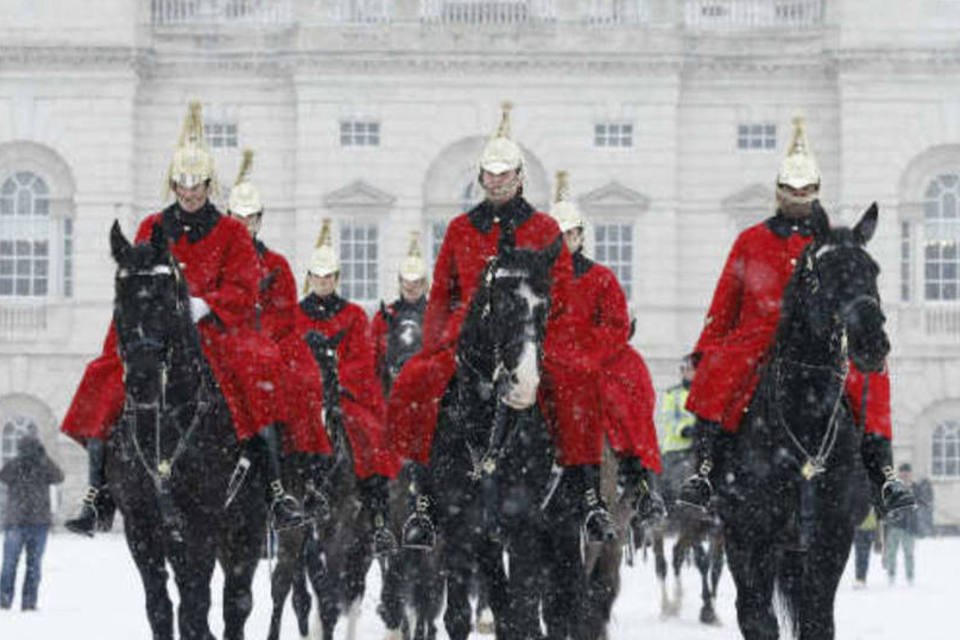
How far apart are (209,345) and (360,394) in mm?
4883

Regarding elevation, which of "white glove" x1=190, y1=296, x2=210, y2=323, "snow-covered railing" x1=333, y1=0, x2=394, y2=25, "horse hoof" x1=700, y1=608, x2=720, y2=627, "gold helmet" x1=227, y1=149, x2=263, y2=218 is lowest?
"horse hoof" x1=700, y1=608, x2=720, y2=627

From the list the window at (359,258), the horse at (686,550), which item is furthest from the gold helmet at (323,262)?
the window at (359,258)

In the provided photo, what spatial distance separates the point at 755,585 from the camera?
10.0m

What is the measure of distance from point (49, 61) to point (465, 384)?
37.2m

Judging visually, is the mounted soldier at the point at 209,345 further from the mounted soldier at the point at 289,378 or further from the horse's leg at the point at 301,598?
the horse's leg at the point at 301,598

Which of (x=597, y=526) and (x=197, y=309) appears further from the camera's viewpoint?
(x=197, y=309)

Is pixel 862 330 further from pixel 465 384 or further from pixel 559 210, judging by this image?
pixel 559 210

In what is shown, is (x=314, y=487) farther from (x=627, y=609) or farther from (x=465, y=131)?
(x=465, y=131)

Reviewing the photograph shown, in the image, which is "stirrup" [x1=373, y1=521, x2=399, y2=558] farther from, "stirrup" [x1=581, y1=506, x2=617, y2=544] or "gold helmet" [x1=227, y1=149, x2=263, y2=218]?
"stirrup" [x1=581, y1=506, x2=617, y2=544]

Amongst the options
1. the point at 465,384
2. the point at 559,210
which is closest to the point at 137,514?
the point at 465,384

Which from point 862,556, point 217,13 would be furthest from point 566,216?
point 217,13

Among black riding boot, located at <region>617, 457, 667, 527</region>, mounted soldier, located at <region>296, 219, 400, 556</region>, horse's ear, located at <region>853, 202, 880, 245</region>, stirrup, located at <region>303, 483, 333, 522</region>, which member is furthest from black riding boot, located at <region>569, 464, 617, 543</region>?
mounted soldier, located at <region>296, 219, 400, 556</region>

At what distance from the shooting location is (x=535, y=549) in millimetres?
9312

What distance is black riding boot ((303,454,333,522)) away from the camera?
12562 mm
